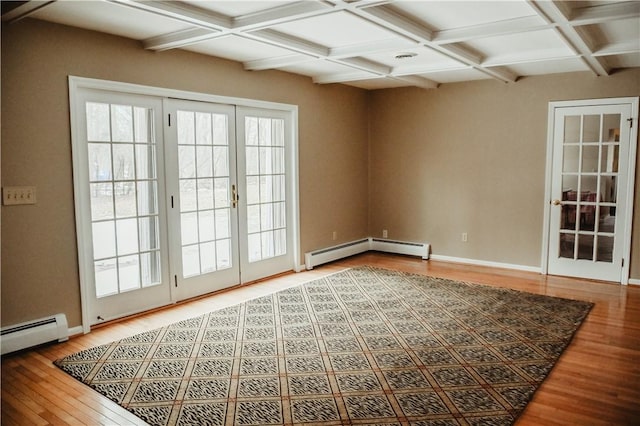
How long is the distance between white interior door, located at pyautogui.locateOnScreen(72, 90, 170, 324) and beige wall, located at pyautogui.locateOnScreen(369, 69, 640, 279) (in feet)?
11.9

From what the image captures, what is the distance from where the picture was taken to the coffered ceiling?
10.5 ft

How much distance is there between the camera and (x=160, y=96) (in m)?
4.39

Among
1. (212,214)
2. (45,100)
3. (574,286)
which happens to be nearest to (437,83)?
(574,286)

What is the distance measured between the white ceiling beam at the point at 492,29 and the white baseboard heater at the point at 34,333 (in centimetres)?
368

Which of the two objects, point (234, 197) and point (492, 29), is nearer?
point (492, 29)

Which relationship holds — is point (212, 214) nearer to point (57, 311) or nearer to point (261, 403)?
point (57, 311)

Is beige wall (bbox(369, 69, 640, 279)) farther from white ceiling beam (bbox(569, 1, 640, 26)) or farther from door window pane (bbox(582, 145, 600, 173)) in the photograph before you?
white ceiling beam (bbox(569, 1, 640, 26))

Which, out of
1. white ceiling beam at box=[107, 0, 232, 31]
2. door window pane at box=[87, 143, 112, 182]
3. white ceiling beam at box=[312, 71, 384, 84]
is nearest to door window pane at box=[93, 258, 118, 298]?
door window pane at box=[87, 143, 112, 182]

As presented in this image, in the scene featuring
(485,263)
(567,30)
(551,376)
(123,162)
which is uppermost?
(567,30)

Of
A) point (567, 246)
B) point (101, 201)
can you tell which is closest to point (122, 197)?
point (101, 201)

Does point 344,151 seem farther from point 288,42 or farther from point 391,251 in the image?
point 288,42

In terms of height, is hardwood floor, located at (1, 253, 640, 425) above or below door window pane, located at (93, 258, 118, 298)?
below

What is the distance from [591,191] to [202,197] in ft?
14.3

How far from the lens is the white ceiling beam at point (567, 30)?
10.1ft
